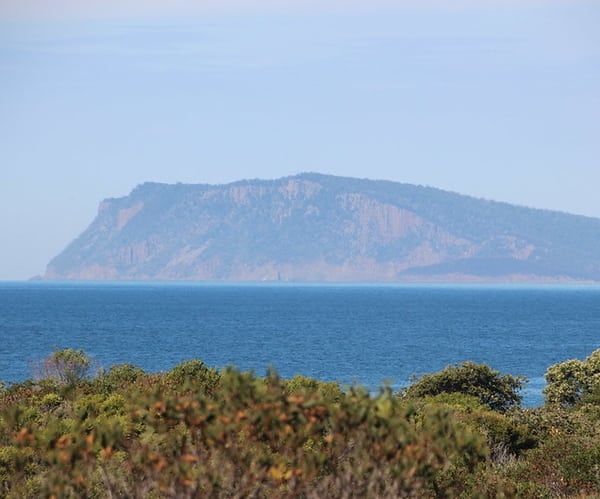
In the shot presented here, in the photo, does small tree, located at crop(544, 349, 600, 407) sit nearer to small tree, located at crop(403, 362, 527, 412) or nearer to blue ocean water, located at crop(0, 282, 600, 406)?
small tree, located at crop(403, 362, 527, 412)

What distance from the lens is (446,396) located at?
39.2 meters

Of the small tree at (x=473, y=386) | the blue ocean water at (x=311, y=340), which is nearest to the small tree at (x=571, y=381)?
the small tree at (x=473, y=386)

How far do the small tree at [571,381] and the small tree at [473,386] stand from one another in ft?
10.2

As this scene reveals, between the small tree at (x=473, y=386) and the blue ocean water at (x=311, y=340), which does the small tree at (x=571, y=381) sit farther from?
the blue ocean water at (x=311, y=340)

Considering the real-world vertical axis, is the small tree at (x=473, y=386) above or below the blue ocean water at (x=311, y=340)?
above

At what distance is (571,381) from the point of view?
47.1m

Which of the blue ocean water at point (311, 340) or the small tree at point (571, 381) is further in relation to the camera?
the blue ocean water at point (311, 340)

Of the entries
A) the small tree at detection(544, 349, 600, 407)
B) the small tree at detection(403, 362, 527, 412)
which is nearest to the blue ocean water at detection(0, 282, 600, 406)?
the small tree at detection(544, 349, 600, 407)

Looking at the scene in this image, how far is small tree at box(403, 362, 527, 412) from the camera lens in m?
43.3

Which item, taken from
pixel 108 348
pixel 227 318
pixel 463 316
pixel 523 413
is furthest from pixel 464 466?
pixel 463 316

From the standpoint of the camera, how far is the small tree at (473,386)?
4331 centimetres

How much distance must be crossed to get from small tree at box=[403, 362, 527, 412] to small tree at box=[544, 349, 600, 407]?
3.11 meters

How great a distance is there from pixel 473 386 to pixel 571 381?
6.11 m

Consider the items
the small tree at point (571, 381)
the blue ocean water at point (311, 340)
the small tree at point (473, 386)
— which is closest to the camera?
the small tree at point (473, 386)
